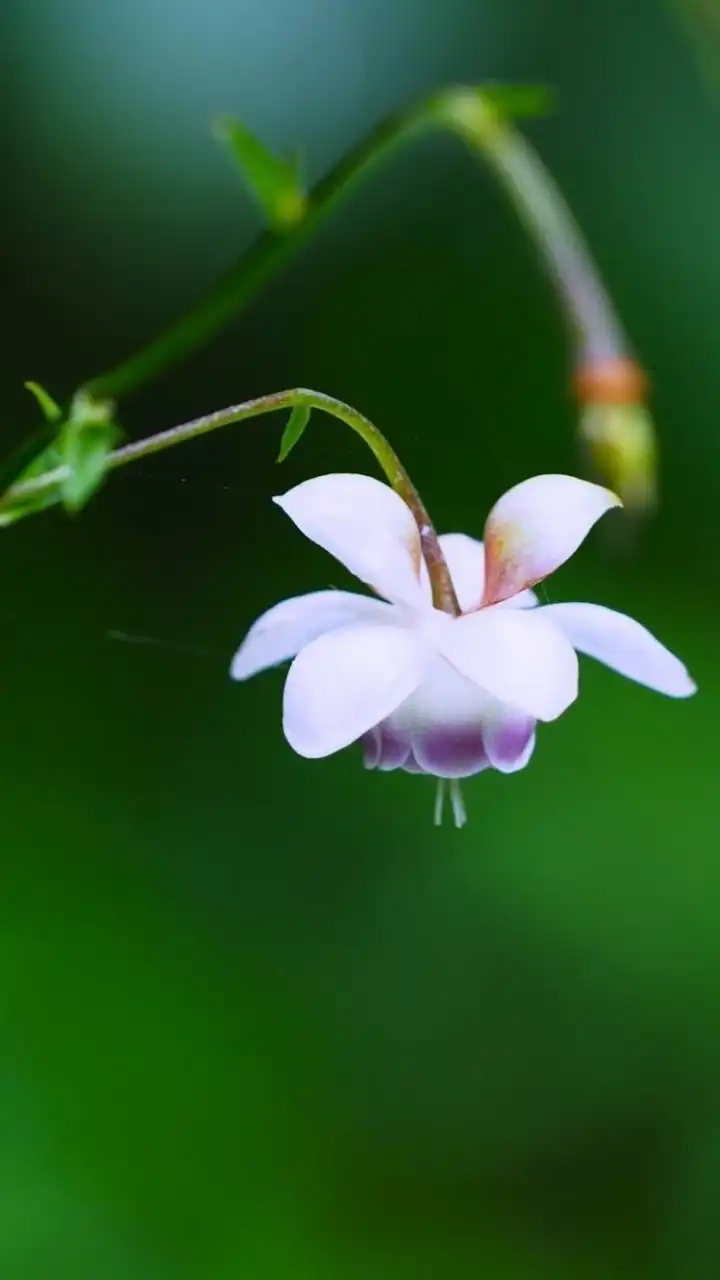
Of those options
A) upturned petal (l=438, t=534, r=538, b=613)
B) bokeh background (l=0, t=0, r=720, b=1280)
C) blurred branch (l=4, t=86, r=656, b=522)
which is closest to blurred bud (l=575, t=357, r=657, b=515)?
blurred branch (l=4, t=86, r=656, b=522)

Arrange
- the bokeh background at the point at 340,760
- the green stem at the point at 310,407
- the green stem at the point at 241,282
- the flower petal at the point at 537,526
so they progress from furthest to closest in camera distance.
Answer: the bokeh background at the point at 340,760 → the green stem at the point at 241,282 → the flower petal at the point at 537,526 → the green stem at the point at 310,407

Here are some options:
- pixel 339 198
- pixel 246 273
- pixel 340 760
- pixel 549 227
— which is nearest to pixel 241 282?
pixel 246 273

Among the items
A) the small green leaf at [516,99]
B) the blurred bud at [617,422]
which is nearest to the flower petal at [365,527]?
the blurred bud at [617,422]

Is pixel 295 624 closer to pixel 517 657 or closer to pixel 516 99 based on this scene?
pixel 517 657

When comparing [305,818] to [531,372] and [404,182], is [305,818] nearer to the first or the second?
[531,372]

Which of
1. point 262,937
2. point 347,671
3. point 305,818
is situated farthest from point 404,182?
point 347,671

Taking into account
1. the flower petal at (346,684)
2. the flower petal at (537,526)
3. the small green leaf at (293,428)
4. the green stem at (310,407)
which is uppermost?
the small green leaf at (293,428)

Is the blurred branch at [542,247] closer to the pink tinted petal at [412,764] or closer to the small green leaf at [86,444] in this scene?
the small green leaf at [86,444]

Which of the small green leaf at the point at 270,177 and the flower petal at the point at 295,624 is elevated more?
the small green leaf at the point at 270,177

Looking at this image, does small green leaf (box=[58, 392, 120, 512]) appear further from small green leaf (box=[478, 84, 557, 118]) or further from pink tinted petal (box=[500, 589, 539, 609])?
small green leaf (box=[478, 84, 557, 118])

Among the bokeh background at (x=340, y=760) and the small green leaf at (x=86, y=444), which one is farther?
the bokeh background at (x=340, y=760)
